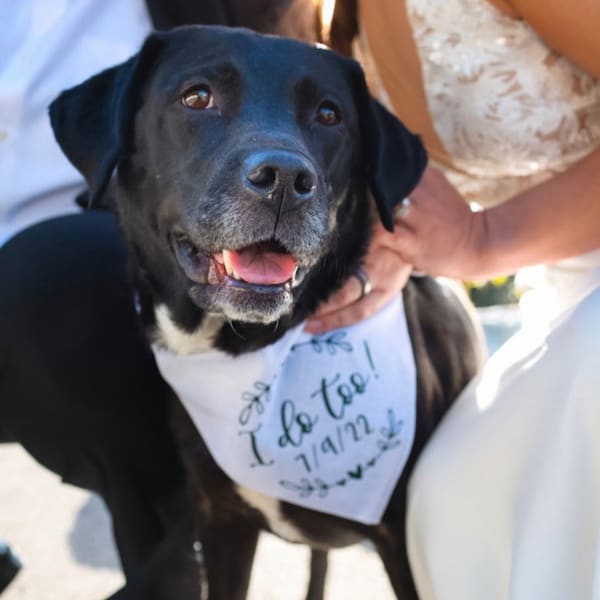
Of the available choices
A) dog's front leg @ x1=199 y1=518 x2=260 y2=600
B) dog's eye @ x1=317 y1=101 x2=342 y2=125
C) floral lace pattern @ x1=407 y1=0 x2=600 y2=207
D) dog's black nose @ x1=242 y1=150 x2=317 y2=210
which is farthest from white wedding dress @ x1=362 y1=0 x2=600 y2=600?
dog's black nose @ x1=242 y1=150 x2=317 y2=210

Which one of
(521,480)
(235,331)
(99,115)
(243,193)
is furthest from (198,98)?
(521,480)

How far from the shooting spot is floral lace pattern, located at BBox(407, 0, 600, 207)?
176cm

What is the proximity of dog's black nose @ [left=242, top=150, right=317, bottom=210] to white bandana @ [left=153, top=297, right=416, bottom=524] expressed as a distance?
0.46m

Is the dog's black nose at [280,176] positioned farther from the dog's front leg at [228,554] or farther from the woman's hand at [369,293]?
the dog's front leg at [228,554]

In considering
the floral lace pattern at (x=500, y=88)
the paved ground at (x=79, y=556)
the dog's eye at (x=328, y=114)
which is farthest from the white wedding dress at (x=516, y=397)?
the paved ground at (x=79, y=556)

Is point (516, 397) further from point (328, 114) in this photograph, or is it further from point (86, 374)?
point (86, 374)

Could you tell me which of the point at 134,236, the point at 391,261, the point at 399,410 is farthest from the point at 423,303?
the point at 134,236

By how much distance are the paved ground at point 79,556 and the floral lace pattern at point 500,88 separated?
1.30 metres

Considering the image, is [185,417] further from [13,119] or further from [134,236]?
[13,119]

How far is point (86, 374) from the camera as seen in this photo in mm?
1816

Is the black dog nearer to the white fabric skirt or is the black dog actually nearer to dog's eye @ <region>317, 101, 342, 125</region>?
dog's eye @ <region>317, 101, 342, 125</region>

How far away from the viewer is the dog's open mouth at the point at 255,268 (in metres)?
1.54

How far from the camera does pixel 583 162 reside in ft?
5.82

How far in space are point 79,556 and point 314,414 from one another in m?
1.21
